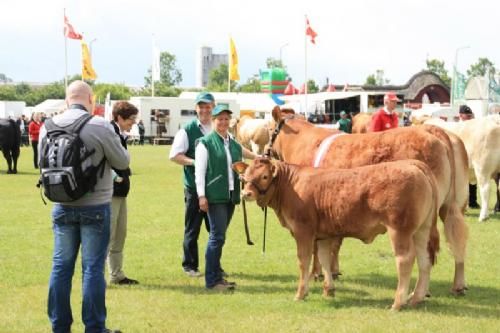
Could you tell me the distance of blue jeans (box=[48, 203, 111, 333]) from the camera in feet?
19.3

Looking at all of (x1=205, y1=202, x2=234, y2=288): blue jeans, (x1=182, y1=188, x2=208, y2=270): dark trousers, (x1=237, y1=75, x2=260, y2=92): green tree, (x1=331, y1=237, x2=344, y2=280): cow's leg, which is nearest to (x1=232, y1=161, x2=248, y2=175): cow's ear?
(x1=205, y1=202, x2=234, y2=288): blue jeans

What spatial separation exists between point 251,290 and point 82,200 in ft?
9.78

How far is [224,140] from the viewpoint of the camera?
8148 millimetres

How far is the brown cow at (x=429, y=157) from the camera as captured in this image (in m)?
7.91

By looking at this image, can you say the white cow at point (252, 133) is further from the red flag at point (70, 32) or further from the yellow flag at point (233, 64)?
the yellow flag at point (233, 64)

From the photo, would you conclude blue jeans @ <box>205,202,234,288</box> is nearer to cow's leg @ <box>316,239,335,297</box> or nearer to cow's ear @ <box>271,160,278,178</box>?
cow's ear @ <box>271,160,278,178</box>

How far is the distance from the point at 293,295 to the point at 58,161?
3316mm

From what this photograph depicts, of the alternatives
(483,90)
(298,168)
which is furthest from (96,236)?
(483,90)

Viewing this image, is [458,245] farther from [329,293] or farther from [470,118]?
[470,118]

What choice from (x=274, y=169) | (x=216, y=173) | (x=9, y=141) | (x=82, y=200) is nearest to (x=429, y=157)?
(x=274, y=169)

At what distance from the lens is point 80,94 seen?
5.90m

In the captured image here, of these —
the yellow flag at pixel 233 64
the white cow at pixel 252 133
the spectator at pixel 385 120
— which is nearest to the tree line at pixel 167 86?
the yellow flag at pixel 233 64

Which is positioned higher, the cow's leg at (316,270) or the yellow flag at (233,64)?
the yellow flag at (233,64)

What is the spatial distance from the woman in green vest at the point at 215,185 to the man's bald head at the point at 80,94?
2.18 metres
